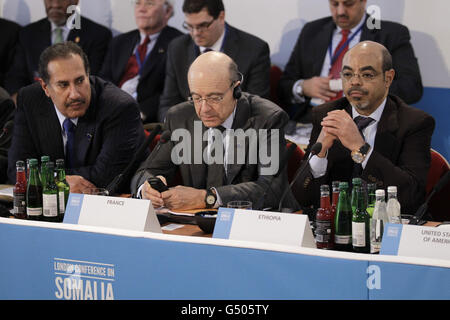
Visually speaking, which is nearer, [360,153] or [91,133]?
[360,153]

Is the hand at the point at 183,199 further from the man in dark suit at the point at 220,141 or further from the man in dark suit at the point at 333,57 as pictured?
the man in dark suit at the point at 333,57

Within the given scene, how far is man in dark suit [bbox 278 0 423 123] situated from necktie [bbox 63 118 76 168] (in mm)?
1790

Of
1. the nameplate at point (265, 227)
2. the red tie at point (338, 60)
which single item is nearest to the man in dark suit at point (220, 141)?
the nameplate at point (265, 227)

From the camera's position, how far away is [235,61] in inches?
196

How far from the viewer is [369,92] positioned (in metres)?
3.27

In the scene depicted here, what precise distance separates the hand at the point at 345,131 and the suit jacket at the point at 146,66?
2426mm

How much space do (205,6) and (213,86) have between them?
1.81 m

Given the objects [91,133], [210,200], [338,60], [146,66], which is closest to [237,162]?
[210,200]

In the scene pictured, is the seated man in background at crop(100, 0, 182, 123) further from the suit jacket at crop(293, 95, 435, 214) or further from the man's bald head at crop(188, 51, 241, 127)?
the suit jacket at crop(293, 95, 435, 214)

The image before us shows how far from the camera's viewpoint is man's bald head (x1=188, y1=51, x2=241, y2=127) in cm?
327

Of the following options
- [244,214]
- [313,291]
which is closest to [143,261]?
[244,214]

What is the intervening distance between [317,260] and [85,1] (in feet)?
14.9

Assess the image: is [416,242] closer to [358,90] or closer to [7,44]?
[358,90]

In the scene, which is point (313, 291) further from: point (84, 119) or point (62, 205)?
point (84, 119)
